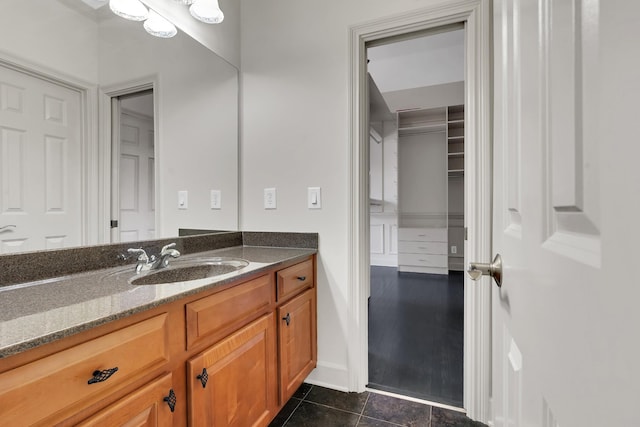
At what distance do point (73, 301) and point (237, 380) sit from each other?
2.01ft

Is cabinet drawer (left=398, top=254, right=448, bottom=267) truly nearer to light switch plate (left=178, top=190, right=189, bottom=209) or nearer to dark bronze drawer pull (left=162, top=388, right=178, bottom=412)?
light switch plate (left=178, top=190, right=189, bottom=209)

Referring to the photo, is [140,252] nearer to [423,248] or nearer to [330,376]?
[330,376]

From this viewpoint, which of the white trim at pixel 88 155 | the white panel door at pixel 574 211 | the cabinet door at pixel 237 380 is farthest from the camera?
the white trim at pixel 88 155

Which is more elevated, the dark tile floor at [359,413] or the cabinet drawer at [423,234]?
the cabinet drawer at [423,234]

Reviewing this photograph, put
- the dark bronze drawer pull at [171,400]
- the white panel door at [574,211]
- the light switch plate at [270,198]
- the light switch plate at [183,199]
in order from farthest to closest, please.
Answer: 1. the light switch plate at [270,198]
2. the light switch plate at [183,199]
3. the dark bronze drawer pull at [171,400]
4. the white panel door at [574,211]

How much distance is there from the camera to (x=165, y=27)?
1515 millimetres

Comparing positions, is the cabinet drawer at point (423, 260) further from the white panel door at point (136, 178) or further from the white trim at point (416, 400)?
the white panel door at point (136, 178)

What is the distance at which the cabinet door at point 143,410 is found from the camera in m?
0.69

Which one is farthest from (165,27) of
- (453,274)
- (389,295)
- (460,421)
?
(453,274)

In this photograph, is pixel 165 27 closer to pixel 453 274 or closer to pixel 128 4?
pixel 128 4

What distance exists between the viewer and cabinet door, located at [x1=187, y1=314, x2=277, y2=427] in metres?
0.95

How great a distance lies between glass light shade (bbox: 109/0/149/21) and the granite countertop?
1103 millimetres

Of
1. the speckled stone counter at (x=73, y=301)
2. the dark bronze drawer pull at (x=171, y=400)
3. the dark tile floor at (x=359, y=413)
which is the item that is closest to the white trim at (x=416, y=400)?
the dark tile floor at (x=359, y=413)

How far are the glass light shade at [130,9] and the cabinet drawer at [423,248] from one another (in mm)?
4070
